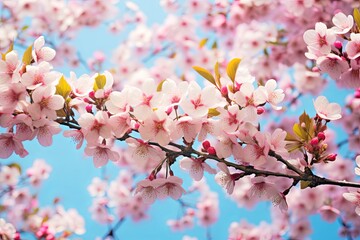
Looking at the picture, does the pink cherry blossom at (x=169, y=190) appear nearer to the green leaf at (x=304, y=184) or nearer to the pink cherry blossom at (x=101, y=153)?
the pink cherry blossom at (x=101, y=153)

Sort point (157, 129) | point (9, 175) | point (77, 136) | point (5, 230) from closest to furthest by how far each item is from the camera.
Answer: point (157, 129)
point (77, 136)
point (5, 230)
point (9, 175)

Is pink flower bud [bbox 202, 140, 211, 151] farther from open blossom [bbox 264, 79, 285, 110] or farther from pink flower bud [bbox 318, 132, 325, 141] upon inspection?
pink flower bud [bbox 318, 132, 325, 141]

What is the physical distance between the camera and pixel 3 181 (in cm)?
398

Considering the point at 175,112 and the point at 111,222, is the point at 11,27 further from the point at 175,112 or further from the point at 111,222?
the point at 175,112

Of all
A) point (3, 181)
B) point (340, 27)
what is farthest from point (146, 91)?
point (3, 181)

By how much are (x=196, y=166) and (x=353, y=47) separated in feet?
2.41

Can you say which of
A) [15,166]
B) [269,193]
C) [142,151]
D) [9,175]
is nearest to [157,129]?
[142,151]

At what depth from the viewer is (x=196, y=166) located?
1.57 meters

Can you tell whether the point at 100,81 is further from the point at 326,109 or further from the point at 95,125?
the point at 326,109

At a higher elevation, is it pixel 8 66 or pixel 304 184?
pixel 8 66

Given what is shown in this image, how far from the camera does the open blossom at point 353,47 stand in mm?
1531

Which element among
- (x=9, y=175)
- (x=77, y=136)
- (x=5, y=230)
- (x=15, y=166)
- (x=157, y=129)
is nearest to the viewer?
(x=157, y=129)

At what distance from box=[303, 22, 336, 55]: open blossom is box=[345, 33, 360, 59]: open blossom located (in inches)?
2.7

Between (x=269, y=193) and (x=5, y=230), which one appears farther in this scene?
(x=5, y=230)
